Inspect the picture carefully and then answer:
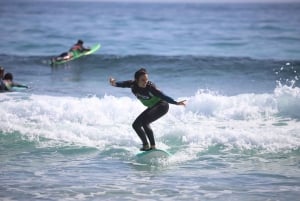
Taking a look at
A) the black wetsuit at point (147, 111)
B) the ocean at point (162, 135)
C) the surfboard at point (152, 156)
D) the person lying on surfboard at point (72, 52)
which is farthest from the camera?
the person lying on surfboard at point (72, 52)

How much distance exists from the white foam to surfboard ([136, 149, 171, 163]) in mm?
356

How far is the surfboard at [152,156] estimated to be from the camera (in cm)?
1087

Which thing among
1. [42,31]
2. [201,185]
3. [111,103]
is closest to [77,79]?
[111,103]

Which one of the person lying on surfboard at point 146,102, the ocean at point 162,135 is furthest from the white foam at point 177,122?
the person lying on surfboard at point 146,102

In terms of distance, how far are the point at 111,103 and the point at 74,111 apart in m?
1.15

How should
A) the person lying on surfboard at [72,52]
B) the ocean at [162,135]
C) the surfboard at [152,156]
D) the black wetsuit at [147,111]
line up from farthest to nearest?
1. the person lying on surfboard at [72,52]
2. the surfboard at [152,156]
3. the black wetsuit at [147,111]
4. the ocean at [162,135]

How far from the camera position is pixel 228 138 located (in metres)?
12.3

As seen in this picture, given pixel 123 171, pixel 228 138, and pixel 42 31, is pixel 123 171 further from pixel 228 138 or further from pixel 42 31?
pixel 42 31

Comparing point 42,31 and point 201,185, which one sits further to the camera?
point 42,31

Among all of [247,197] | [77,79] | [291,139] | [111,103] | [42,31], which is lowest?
[247,197]

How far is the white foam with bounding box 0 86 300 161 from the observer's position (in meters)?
12.2

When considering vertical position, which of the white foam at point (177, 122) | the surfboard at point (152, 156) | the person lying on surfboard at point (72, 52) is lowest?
the surfboard at point (152, 156)

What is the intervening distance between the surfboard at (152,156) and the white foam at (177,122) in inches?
14.0

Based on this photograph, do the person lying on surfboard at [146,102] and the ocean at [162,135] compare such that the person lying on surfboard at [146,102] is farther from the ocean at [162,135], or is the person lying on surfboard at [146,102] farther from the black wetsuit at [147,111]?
the ocean at [162,135]
